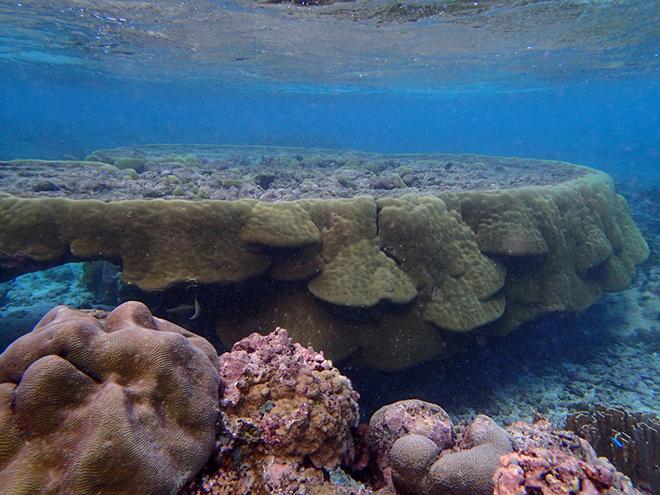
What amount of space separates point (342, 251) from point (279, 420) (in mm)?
4063

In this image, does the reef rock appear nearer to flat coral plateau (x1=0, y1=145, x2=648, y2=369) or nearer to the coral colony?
the coral colony

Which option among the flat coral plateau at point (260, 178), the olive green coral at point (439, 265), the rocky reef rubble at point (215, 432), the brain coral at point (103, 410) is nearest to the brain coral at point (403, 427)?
the rocky reef rubble at point (215, 432)

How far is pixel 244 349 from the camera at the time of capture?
3.63m

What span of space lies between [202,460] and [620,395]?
8940 millimetres

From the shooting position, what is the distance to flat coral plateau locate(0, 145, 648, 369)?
5773 mm

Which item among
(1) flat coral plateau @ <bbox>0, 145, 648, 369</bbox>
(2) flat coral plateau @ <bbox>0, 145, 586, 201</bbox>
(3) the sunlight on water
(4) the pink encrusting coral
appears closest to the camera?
(4) the pink encrusting coral

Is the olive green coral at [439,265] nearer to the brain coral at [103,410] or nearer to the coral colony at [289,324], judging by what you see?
the coral colony at [289,324]

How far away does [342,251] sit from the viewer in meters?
6.67

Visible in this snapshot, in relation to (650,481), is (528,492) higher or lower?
higher

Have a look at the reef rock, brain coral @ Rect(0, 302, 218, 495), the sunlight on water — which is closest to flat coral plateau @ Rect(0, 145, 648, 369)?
brain coral @ Rect(0, 302, 218, 495)

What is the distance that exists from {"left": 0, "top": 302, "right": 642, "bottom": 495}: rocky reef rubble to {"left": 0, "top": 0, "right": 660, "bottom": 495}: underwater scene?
1cm

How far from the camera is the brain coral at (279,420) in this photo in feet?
8.71

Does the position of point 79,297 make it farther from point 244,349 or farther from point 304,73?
point 304,73

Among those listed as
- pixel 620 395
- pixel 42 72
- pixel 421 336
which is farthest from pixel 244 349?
pixel 42 72
